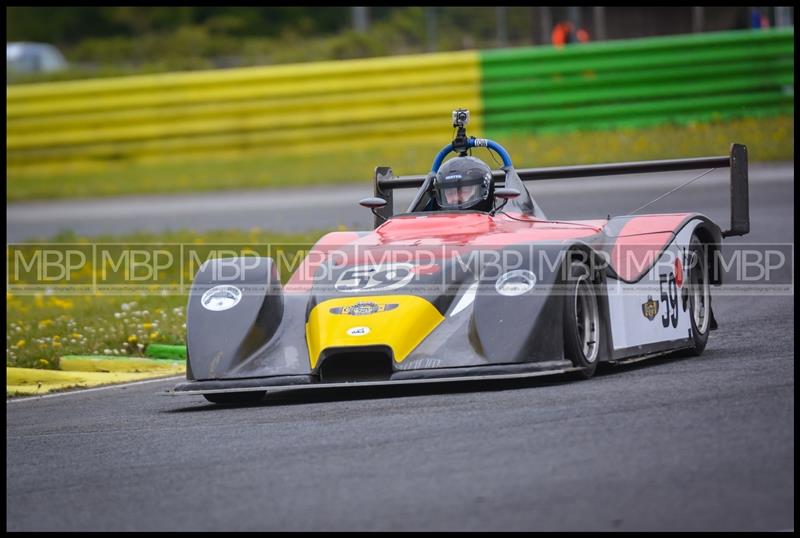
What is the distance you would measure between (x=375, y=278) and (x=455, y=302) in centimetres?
50

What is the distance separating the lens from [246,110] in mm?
20938

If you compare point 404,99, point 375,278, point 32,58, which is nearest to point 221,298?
point 375,278

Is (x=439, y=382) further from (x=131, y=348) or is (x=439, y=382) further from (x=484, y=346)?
(x=131, y=348)

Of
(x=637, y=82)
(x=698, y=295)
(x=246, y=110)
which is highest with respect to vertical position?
(x=637, y=82)

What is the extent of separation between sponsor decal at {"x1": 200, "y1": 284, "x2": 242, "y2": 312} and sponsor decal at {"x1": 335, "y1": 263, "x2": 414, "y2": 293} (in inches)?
24.4

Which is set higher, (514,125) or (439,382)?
(514,125)

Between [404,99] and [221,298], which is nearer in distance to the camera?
[221,298]

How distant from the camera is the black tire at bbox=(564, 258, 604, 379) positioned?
7574mm

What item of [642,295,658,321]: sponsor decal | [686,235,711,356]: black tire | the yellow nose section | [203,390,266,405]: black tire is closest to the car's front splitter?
the yellow nose section

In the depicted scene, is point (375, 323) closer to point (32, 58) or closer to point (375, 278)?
point (375, 278)

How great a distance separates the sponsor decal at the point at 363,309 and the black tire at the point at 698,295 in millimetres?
2254

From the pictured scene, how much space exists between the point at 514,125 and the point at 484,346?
13.0 metres

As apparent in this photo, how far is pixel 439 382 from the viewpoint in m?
7.57

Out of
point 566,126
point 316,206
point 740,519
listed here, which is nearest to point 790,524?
point 740,519
